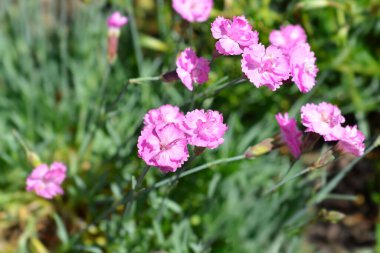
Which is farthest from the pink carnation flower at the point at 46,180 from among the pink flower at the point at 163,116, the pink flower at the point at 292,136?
the pink flower at the point at 292,136

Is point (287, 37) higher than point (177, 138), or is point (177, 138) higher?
point (287, 37)

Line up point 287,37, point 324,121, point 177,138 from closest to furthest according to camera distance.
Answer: point 177,138
point 324,121
point 287,37

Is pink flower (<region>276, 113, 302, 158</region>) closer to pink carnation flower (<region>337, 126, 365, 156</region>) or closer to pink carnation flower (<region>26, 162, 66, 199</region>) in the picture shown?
pink carnation flower (<region>337, 126, 365, 156</region>)

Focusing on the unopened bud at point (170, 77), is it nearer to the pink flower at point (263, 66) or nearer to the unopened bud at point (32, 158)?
the pink flower at point (263, 66)

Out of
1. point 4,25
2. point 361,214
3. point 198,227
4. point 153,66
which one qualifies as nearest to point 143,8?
point 153,66

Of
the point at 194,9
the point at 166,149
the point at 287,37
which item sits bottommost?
the point at 166,149

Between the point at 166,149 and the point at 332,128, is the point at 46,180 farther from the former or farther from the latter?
the point at 332,128

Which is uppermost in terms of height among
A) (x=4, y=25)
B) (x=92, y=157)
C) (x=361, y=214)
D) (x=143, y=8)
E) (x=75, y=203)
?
(x=4, y=25)

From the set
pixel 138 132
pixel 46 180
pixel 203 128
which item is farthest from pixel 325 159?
pixel 46 180

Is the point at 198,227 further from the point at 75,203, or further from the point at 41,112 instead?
the point at 41,112
